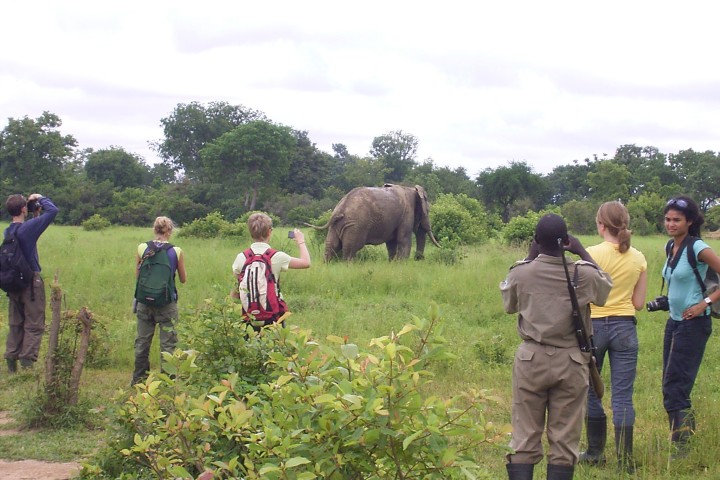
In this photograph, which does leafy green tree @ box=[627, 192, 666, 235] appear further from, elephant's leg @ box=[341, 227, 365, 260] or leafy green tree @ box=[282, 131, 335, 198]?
leafy green tree @ box=[282, 131, 335, 198]

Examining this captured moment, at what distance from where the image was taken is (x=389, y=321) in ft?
31.6

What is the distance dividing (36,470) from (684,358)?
413 cm

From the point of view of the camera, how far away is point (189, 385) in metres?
3.79

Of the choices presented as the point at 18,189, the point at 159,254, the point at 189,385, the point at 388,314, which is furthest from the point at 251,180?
the point at 189,385

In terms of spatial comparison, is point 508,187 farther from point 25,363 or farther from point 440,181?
point 25,363

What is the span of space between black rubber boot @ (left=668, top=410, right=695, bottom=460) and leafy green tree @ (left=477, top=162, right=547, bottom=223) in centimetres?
3779

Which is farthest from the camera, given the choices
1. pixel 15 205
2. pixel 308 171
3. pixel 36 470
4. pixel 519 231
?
pixel 308 171

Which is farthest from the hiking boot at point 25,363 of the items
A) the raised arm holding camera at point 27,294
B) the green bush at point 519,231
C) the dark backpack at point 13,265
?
the green bush at point 519,231

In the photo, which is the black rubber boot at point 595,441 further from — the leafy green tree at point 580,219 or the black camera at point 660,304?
the leafy green tree at point 580,219

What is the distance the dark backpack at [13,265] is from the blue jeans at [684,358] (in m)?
5.51

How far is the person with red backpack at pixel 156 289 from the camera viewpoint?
6.64 meters

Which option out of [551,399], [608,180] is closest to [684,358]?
[551,399]

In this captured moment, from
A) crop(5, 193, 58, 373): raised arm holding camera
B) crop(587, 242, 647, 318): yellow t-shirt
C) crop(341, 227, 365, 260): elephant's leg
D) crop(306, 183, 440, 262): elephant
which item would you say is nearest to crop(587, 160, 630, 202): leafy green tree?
crop(306, 183, 440, 262): elephant

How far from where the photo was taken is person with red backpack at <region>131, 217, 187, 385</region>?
6.64 meters
